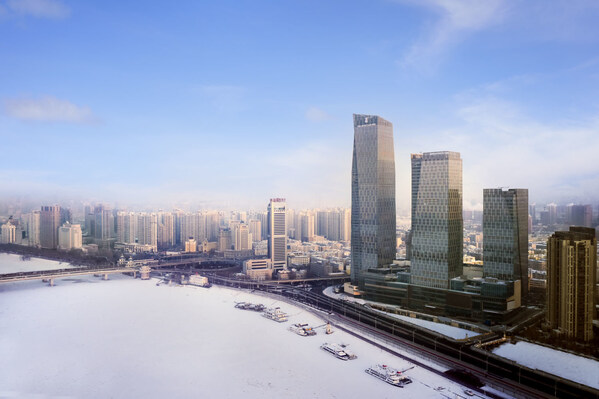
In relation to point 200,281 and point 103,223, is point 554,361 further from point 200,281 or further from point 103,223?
point 103,223

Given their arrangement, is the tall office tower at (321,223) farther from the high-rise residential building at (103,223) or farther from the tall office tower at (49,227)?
the tall office tower at (49,227)

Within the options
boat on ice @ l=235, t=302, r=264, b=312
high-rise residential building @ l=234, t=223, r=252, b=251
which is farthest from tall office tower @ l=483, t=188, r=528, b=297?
high-rise residential building @ l=234, t=223, r=252, b=251

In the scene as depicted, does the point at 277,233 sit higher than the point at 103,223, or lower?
lower

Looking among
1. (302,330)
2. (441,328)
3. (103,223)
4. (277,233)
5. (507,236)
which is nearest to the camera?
(302,330)

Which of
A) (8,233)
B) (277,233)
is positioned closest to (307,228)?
(277,233)

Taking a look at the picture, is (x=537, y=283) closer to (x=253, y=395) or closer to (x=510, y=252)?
(x=510, y=252)

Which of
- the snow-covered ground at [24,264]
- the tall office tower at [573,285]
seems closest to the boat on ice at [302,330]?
the tall office tower at [573,285]

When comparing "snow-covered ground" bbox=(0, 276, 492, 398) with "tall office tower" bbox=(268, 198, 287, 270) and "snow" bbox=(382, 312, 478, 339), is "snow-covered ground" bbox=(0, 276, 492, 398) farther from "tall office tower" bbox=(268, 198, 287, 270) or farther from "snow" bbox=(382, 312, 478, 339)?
"tall office tower" bbox=(268, 198, 287, 270)
